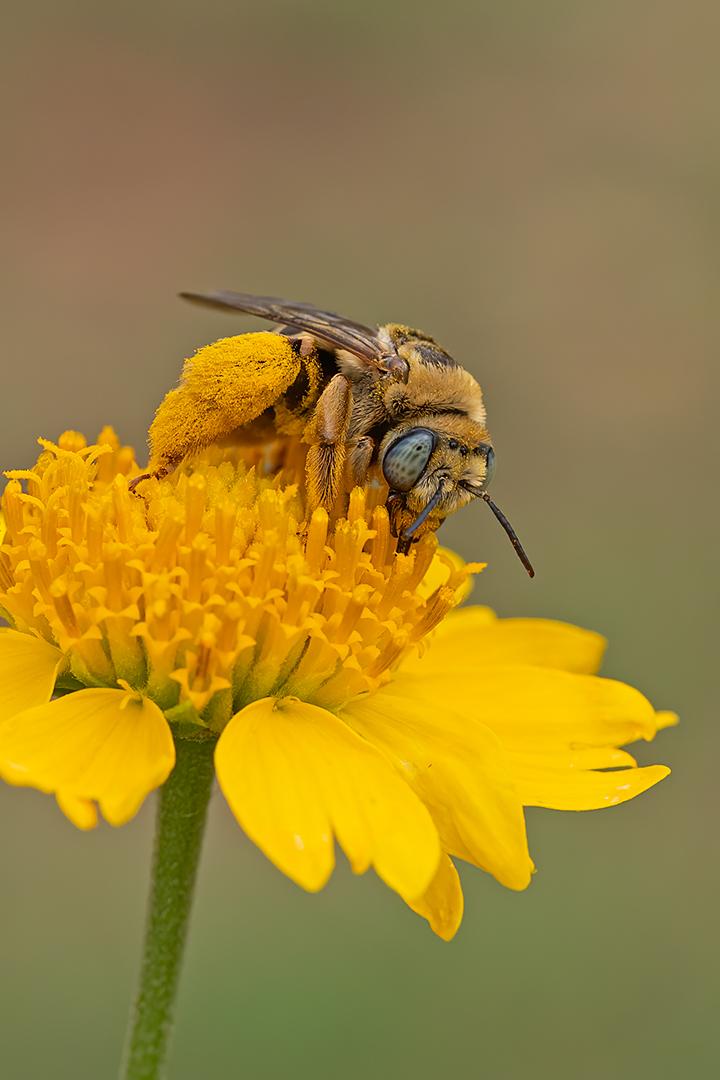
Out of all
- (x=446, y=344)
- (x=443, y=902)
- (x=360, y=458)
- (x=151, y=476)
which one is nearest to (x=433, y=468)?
(x=360, y=458)

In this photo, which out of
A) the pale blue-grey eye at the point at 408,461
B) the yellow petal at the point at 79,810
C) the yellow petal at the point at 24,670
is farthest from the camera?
the pale blue-grey eye at the point at 408,461

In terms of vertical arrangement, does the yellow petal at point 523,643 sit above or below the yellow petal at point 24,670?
above

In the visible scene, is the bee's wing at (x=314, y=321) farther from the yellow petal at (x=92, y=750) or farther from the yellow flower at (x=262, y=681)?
the yellow petal at (x=92, y=750)

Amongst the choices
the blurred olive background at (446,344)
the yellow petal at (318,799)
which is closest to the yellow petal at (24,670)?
the yellow petal at (318,799)

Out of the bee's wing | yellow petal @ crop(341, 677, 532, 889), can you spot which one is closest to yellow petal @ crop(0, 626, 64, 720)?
yellow petal @ crop(341, 677, 532, 889)

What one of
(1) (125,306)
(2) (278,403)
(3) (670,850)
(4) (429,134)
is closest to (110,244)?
(1) (125,306)

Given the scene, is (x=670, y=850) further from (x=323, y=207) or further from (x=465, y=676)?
(x=323, y=207)
